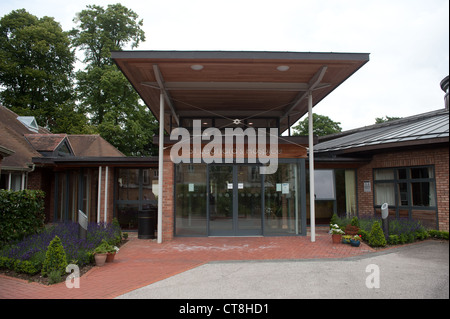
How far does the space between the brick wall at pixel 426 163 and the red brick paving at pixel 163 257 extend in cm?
311

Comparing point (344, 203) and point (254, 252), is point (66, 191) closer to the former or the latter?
point (254, 252)

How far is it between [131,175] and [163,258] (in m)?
5.83

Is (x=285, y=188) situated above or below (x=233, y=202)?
above

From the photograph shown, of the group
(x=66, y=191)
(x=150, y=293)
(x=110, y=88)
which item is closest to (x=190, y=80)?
(x=150, y=293)

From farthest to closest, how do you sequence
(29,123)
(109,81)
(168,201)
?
(109,81) < (29,123) < (168,201)

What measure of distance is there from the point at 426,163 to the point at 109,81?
2061 centimetres

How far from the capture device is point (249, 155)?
33.8ft

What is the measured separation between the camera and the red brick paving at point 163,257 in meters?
5.13

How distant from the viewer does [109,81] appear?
22.9m

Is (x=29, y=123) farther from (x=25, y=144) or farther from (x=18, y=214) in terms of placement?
(x=18, y=214)

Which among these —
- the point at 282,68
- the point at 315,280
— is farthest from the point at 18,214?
the point at 282,68

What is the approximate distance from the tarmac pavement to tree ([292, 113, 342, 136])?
114 feet

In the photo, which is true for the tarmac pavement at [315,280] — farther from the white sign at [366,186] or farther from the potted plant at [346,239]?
the white sign at [366,186]

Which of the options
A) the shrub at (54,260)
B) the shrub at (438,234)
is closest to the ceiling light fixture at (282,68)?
the shrub at (54,260)
